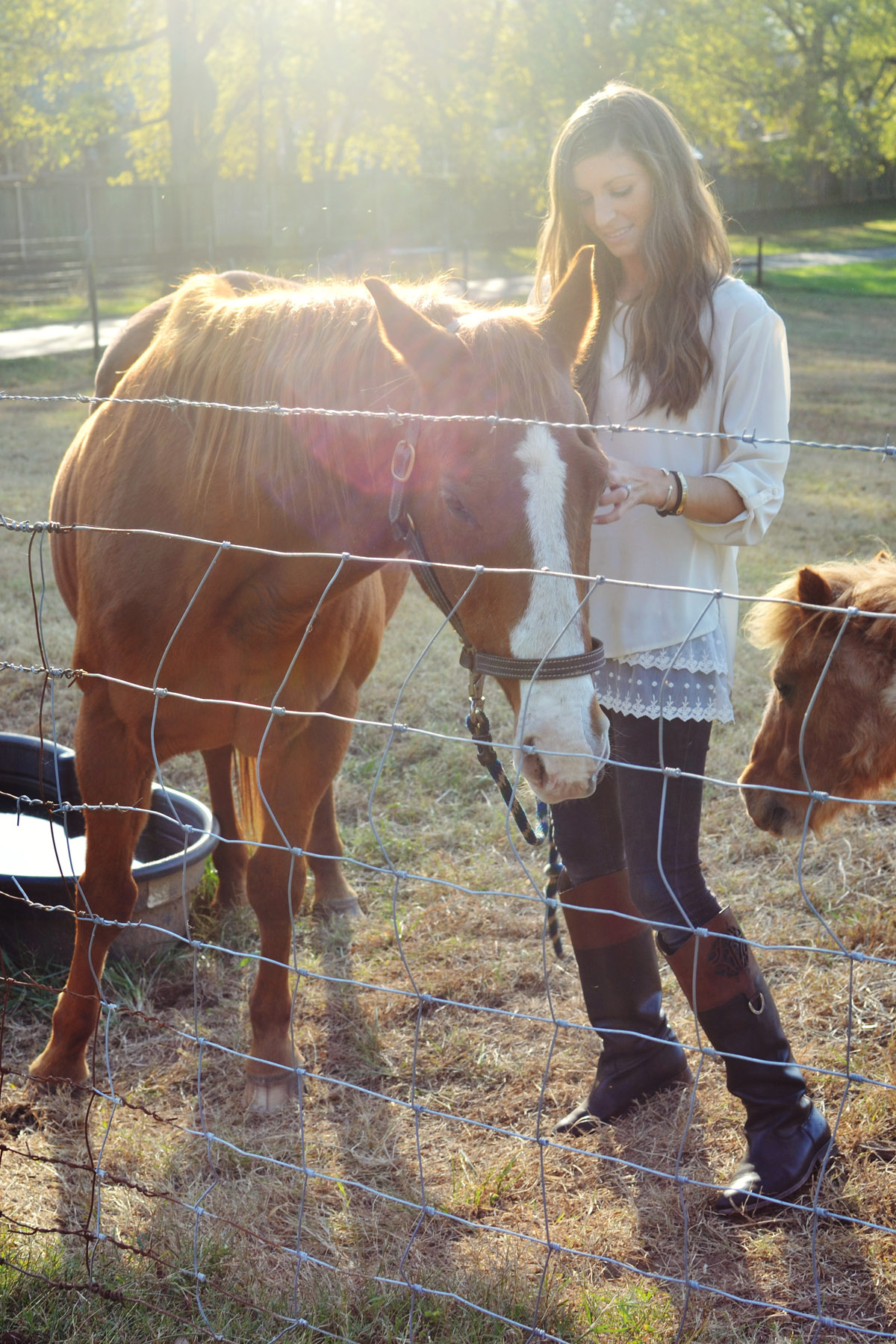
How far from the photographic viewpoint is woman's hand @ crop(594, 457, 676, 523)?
6.36ft

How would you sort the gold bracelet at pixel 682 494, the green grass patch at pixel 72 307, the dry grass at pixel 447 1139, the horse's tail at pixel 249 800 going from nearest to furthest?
the dry grass at pixel 447 1139 < the gold bracelet at pixel 682 494 < the horse's tail at pixel 249 800 < the green grass patch at pixel 72 307

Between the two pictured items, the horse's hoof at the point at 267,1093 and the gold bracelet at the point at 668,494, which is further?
the horse's hoof at the point at 267,1093

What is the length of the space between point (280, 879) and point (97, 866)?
1.52 feet

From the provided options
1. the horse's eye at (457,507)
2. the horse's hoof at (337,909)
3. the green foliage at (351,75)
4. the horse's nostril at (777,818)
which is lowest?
the horse's hoof at (337,909)

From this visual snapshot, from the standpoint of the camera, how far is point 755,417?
2135mm

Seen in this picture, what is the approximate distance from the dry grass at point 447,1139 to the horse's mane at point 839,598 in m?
A: 0.94

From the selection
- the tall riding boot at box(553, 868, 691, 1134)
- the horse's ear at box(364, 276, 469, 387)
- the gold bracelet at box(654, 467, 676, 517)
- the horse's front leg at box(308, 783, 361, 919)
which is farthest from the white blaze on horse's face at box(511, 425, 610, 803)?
the horse's front leg at box(308, 783, 361, 919)

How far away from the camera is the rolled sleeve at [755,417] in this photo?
2.10 m

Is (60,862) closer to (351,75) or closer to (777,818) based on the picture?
(777,818)

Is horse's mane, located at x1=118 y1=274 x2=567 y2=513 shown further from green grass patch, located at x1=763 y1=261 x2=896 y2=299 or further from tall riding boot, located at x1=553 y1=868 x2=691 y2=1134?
green grass patch, located at x1=763 y1=261 x2=896 y2=299

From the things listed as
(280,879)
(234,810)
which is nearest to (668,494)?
(280,879)

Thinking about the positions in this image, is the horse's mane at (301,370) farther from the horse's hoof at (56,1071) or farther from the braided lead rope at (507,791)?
the horse's hoof at (56,1071)

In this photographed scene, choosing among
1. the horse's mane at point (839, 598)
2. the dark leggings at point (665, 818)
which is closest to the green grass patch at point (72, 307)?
the horse's mane at point (839, 598)

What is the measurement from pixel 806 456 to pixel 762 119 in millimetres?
33691
